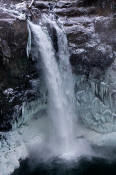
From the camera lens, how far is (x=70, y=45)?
40.1 feet

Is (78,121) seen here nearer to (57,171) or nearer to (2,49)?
(57,171)

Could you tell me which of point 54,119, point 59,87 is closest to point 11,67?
point 59,87

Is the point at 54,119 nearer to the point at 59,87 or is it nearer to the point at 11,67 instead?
the point at 59,87

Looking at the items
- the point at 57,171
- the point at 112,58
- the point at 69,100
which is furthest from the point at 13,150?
the point at 112,58

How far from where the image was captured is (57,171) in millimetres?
10141

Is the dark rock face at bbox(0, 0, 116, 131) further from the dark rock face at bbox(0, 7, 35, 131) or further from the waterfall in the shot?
the waterfall

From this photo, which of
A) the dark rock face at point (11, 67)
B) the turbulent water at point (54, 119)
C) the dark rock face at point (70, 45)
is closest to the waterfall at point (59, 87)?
the turbulent water at point (54, 119)

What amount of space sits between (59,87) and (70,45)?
2152mm

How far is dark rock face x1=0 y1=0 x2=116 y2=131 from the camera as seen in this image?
10.1 meters

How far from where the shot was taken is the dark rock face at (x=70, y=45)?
10.1m

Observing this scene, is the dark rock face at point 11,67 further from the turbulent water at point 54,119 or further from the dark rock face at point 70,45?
the turbulent water at point 54,119

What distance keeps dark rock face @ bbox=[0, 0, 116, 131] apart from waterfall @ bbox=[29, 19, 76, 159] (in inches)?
18.7

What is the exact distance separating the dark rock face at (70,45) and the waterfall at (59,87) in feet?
1.56

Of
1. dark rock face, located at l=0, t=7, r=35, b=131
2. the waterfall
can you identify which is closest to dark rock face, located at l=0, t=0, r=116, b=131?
dark rock face, located at l=0, t=7, r=35, b=131
